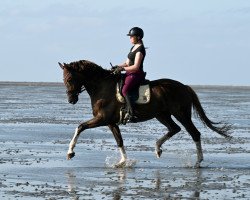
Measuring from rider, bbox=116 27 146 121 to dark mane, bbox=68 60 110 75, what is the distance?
1.49 feet

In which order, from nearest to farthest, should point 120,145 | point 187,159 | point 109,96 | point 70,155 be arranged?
1. point 70,155
2. point 109,96
3. point 120,145
4. point 187,159

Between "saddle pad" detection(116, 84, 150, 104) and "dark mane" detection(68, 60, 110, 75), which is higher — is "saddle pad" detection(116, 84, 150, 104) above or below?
below

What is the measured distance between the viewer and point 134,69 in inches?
637

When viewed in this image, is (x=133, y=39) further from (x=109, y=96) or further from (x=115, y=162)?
(x=115, y=162)

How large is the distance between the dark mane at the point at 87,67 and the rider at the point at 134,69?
17.9 inches

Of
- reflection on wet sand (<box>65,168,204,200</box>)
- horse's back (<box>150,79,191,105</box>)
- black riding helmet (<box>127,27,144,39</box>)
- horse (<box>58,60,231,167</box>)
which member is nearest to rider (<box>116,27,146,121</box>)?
black riding helmet (<box>127,27,144,39</box>)

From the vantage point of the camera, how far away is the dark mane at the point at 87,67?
16453mm

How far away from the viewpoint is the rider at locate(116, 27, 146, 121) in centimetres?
1619

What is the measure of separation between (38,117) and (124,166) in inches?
679

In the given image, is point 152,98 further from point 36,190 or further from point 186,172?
point 36,190

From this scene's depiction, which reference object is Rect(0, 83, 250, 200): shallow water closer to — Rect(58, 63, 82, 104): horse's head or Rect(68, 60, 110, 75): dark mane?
Rect(58, 63, 82, 104): horse's head

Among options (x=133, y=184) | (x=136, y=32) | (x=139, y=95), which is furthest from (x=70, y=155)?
(x=133, y=184)

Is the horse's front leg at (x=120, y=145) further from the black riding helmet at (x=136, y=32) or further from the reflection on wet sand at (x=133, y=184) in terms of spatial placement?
the black riding helmet at (x=136, y=32)

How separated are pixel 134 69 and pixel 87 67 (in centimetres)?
98
